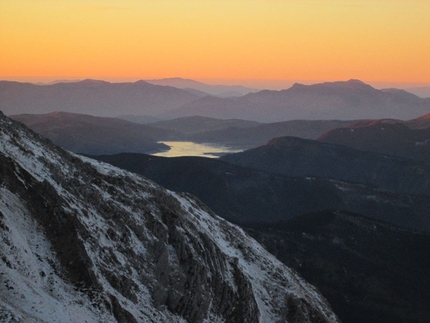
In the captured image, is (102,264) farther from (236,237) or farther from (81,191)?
(236,237)

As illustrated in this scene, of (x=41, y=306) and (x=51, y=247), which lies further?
(x=51, y=247)

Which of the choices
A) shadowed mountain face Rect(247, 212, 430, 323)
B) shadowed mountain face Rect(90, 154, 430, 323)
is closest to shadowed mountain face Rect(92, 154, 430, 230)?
shadowed mountain face Rect(90, 154, 430, 323)

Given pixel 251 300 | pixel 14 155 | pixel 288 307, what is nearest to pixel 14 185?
pixel 14 155

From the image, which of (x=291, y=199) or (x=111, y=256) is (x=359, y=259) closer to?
(x=111, y=256)

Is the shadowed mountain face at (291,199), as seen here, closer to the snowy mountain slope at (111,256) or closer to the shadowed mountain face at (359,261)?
the shadowed mountain face at (359,261)

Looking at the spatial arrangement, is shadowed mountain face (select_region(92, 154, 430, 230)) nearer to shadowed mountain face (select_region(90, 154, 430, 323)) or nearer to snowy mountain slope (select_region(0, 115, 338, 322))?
shadowed mountain face (select_region(90, 154, 430, 323))

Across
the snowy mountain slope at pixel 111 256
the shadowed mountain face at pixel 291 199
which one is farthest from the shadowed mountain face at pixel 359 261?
the shadowed mountain face at pixel 291 199
